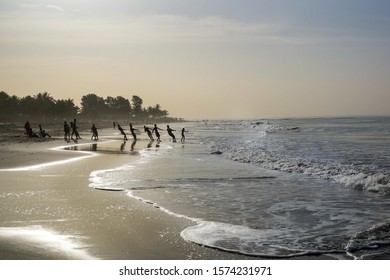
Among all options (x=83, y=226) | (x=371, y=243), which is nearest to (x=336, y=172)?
(x=371, y=243)

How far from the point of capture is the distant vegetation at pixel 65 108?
310ft

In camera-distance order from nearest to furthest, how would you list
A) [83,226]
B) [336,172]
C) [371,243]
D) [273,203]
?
[371,243] < [83,226] < [273,203] < [336,172]

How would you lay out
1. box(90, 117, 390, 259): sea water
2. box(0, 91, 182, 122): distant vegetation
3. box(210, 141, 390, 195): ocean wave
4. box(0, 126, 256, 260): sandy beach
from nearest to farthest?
box(0, 126, 256, 260): sandy beach, box(90, 117, 390, 259): sea water, box(210, 141, 390, 195): ocean wave, box(0, 91, 182, 122): distant vegetation

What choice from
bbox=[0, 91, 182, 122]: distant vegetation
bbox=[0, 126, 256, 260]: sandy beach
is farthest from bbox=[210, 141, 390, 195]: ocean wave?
bbox=[0, 91, 182, 122]: distant vegetation

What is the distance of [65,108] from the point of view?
4437 inches

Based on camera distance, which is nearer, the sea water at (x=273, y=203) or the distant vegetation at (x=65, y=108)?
the sea water at (x=273, y=203)

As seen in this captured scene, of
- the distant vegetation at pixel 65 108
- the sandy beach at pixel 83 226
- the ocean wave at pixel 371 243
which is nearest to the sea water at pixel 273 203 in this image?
the ocean wave at pixel 371 243

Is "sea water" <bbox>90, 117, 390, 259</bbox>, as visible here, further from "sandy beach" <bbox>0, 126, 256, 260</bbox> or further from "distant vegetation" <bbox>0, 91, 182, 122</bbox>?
"distant vegetation" <bbox>0, 91, 182, 122</bbox>

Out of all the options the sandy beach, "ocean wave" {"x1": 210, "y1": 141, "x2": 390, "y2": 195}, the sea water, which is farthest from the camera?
"ocean wave" {"x1": 210, "y1": 141, "x2": 390, "y2": 195}

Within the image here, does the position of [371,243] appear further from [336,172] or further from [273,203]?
[336,172]

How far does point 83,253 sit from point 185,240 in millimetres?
1395

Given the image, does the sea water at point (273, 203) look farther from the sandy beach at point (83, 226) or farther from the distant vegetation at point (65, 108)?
the distant vegetation at point (65, 108)

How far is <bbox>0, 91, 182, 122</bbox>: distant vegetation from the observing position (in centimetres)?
9450
